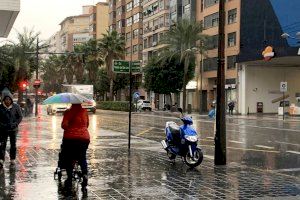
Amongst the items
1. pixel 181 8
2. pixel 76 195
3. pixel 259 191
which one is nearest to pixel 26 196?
pixel 76 195

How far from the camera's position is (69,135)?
31.3 feet

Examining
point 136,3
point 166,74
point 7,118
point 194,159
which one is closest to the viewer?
point 7,118

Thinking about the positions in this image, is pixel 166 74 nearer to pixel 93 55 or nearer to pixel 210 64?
pixel 210 64

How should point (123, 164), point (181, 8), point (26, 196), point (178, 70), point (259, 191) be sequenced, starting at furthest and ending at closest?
point (181, 8) → point (178, 70) → point (123, 164) → point (259, 191) → point (26, 196)

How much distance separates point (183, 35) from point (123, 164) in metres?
51.2

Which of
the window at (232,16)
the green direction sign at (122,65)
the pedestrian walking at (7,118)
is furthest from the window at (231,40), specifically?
the pedestrian walking at (7,118)

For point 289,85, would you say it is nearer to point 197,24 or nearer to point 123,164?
point 197,24

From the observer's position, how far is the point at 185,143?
13031 mm

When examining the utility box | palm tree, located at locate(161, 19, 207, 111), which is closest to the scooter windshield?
the utility box

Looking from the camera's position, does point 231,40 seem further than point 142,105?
No

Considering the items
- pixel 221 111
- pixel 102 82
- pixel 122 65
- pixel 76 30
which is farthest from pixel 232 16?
pixel 76 30

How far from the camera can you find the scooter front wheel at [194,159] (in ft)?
41.4

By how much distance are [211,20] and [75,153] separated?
6065 cm

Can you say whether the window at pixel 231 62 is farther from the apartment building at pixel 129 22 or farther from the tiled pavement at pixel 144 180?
the tiled pavement at pixel 144 180
